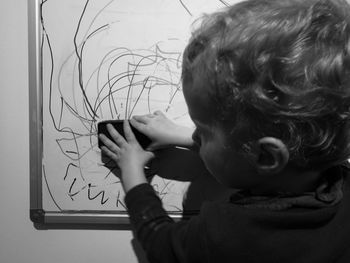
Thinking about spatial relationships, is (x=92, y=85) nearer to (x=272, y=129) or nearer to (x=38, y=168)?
(x=38, y=168)

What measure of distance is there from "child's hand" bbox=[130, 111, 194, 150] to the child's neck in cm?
23

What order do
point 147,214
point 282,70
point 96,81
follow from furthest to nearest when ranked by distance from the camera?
point 96,81, point 147,214, point 282,70

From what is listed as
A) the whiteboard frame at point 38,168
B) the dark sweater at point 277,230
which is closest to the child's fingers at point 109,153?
the whiteboard frame at point 38,168

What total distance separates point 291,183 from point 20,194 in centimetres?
61

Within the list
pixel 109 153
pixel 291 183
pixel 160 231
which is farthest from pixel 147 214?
pixel 291 183

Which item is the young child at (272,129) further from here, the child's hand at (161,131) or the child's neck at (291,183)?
the child's hand at (161,131)

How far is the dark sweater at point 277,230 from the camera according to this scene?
48cm

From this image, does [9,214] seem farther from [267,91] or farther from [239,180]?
[267,91]

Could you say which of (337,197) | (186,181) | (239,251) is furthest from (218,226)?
(186,181)

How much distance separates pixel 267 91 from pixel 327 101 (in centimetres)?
8

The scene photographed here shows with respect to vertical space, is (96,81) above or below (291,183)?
above

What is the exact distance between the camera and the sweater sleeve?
20.4 inches

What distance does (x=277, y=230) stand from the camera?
1.57 ft

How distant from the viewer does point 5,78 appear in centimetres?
76
